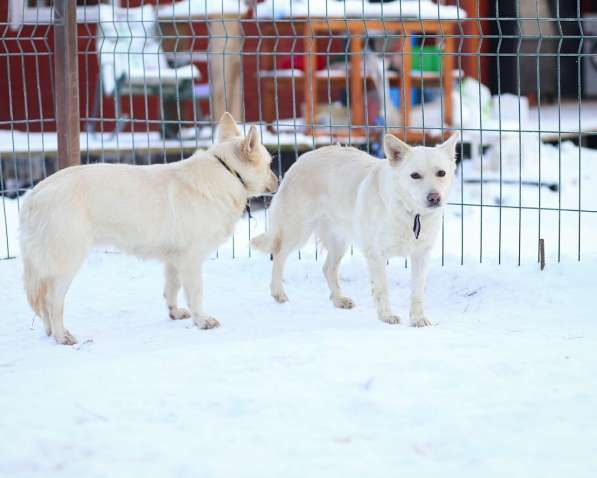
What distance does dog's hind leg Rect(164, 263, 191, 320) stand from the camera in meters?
5.43

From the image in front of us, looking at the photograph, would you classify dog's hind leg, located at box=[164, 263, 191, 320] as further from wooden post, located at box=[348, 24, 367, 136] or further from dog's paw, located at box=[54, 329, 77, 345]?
wooden post, located at box=[348, 24, 367, 136]

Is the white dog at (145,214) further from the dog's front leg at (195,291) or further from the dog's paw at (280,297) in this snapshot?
the dog's paw at (280,297)

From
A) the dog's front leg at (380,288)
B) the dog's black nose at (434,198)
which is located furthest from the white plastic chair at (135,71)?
the dog's black nose at (434,198)

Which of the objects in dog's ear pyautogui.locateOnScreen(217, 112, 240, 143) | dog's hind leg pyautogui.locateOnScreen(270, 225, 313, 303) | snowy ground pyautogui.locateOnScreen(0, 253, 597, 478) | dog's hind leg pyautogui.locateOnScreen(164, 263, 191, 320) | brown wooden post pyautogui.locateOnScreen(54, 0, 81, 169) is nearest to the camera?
snowy ground pyautogui.locateOnScreen(0, 253, 597, 478)

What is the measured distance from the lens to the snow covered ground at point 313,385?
10.4ft

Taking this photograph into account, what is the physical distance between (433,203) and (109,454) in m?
2.15

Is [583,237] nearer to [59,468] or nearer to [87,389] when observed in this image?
[87,389]

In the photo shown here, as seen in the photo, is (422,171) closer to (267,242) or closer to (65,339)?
(267,242)

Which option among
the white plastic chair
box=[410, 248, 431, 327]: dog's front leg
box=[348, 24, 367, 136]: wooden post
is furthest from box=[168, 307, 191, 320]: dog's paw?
box=[348, 24, 367, 136]: wooden post

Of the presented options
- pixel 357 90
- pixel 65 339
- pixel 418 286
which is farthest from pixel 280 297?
pixel 357 90

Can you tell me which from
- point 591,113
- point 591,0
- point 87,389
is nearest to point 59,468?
point 87,389

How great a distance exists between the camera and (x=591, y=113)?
13.7 meters

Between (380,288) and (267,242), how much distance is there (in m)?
0.83

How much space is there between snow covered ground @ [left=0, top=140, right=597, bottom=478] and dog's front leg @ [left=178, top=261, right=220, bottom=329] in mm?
105
